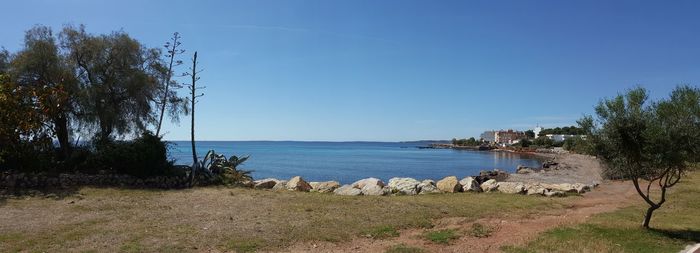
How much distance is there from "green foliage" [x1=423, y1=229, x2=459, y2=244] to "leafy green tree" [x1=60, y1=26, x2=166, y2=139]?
1705cm

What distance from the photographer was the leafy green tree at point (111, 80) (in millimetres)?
22375

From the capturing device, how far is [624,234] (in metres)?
11.4

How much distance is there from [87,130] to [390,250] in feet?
61.6

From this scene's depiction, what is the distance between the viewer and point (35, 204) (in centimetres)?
1491

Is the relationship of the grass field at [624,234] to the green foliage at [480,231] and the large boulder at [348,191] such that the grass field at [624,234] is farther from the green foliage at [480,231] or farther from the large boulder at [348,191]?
the large boulder at [348,191]

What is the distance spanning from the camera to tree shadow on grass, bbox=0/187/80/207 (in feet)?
53.4

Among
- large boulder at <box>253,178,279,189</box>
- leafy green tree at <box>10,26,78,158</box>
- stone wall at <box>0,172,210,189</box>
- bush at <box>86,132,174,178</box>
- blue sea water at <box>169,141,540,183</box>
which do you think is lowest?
blue sea water at <box>169,141,540,183</box>

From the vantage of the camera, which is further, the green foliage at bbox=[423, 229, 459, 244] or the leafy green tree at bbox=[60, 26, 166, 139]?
the leafy green tree at bbox=[60, 26, 166, 139]

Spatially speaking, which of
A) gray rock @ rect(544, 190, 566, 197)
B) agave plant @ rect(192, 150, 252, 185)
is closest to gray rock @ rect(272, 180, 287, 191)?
agave plant @ rect(192, 150, 252, 185)

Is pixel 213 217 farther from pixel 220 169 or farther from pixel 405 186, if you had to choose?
→ pixel 220 169

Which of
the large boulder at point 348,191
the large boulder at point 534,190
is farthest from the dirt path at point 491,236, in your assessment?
the large boulder at point 348,191

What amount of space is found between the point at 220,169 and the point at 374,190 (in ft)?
25.5

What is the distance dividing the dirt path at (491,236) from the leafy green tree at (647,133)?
7.65 feet

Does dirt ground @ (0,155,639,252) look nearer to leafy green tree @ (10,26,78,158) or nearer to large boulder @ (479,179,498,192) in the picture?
large boulder @ (479,179,498,192)
